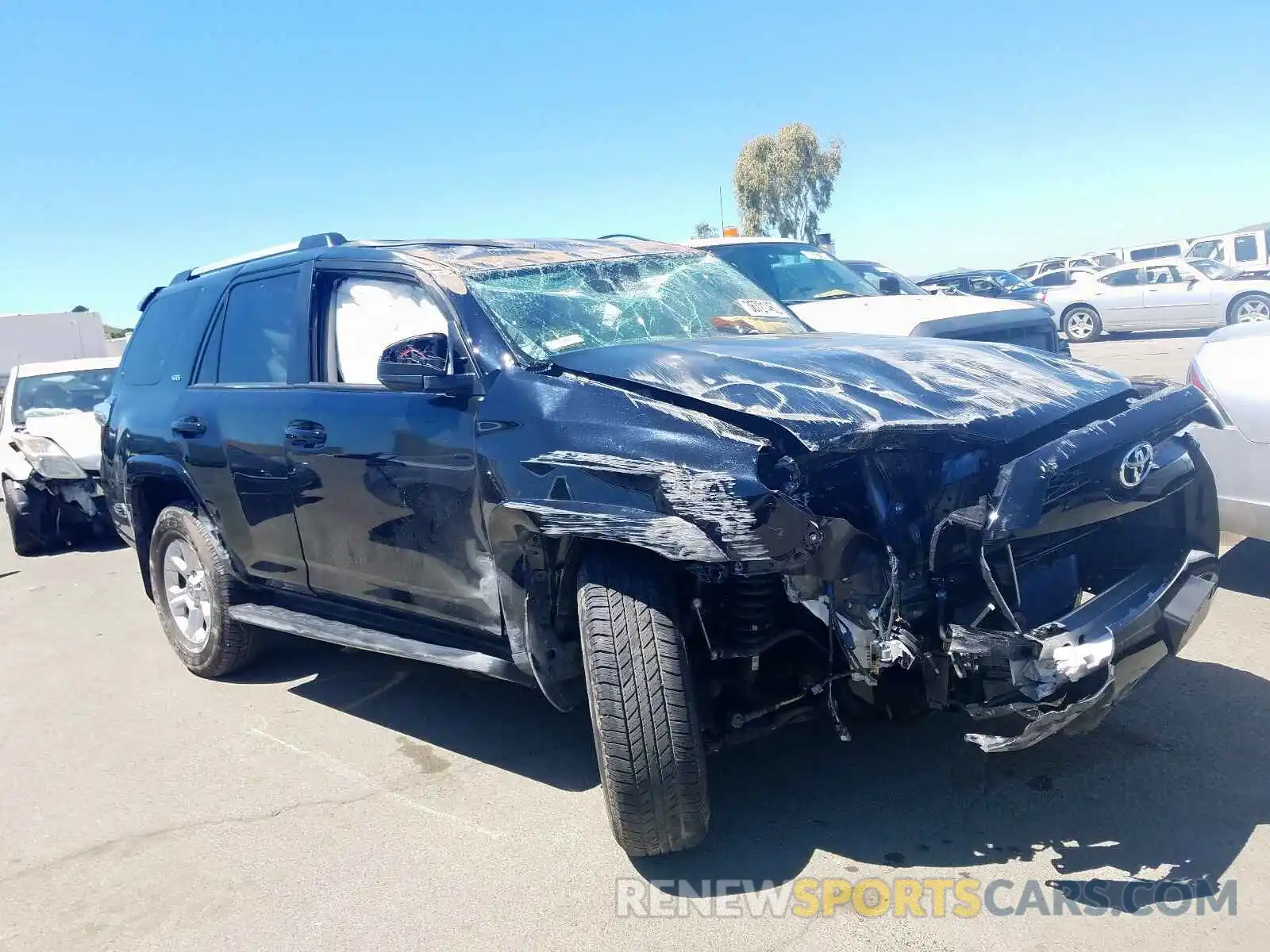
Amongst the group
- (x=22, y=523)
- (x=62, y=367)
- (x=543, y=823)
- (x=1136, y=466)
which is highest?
(x=62, y=367)

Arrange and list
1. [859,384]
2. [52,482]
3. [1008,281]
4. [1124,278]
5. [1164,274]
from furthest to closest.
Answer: [1008,281] < [1124,278] < [1164,274] < [52,482] < [859,384]

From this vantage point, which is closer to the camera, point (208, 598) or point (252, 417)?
point (252, 417)

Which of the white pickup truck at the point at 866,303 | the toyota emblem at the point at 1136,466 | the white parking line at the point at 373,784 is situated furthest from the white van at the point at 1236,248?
the white parking line at the point at 373,784

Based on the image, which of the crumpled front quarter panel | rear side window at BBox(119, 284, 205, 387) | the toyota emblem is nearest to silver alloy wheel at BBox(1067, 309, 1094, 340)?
rear side window at BBox(119, 284, 205, 387)

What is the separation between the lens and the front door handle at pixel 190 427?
4.89 metres

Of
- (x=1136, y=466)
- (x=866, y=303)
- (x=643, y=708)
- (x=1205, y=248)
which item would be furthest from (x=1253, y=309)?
(x=643, y=708)

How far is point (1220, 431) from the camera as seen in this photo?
4797 millimetres

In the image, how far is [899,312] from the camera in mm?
7898

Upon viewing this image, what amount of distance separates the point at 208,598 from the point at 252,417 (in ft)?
3.72

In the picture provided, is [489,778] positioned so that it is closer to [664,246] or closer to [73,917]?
[73,917]

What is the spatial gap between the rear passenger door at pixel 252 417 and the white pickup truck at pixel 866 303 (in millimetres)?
3458

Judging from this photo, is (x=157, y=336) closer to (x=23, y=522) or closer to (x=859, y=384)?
(x=859, y=384)

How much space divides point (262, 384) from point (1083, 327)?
20.5 m

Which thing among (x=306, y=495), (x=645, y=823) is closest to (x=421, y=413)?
(x=306, y=495)
